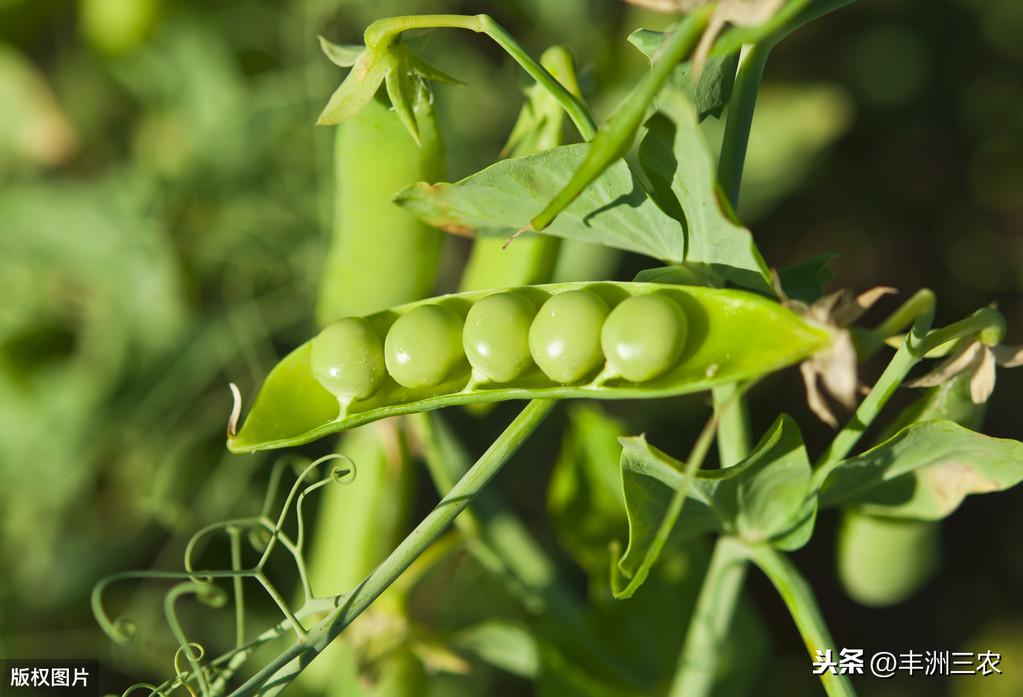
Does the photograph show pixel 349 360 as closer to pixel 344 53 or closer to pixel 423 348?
pixel 423 348

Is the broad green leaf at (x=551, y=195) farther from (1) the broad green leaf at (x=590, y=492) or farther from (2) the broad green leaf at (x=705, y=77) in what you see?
(1) the broad green leaf at (x=590, y=492)

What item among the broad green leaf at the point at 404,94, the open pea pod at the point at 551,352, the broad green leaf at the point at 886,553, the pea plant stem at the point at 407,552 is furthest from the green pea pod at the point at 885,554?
the broad green leaf at the point at 404,94

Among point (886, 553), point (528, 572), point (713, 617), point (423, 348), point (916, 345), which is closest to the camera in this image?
point (916, 345)

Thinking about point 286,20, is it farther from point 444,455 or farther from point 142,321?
point 444,455

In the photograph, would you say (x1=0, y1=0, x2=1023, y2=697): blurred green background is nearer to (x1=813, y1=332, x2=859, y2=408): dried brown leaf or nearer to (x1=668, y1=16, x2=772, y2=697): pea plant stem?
(x1=668, y1=16, x2=772, y2=697): pea plant stem

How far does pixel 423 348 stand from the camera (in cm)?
92

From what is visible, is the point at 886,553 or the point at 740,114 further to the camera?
the point at 886,553

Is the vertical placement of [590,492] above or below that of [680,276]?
below

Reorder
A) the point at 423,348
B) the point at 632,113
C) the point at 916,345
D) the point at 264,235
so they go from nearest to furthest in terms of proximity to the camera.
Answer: the point at 632,113, the point at 916,345, the point at 423,348, the point at 264,235

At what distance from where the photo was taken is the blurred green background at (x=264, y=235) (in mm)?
1843

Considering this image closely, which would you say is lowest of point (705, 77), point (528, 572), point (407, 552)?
point (528, 572)

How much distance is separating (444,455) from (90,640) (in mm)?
1063

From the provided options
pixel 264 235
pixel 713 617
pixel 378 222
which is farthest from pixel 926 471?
pixel 264 235

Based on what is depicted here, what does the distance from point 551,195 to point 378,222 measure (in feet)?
0.92
